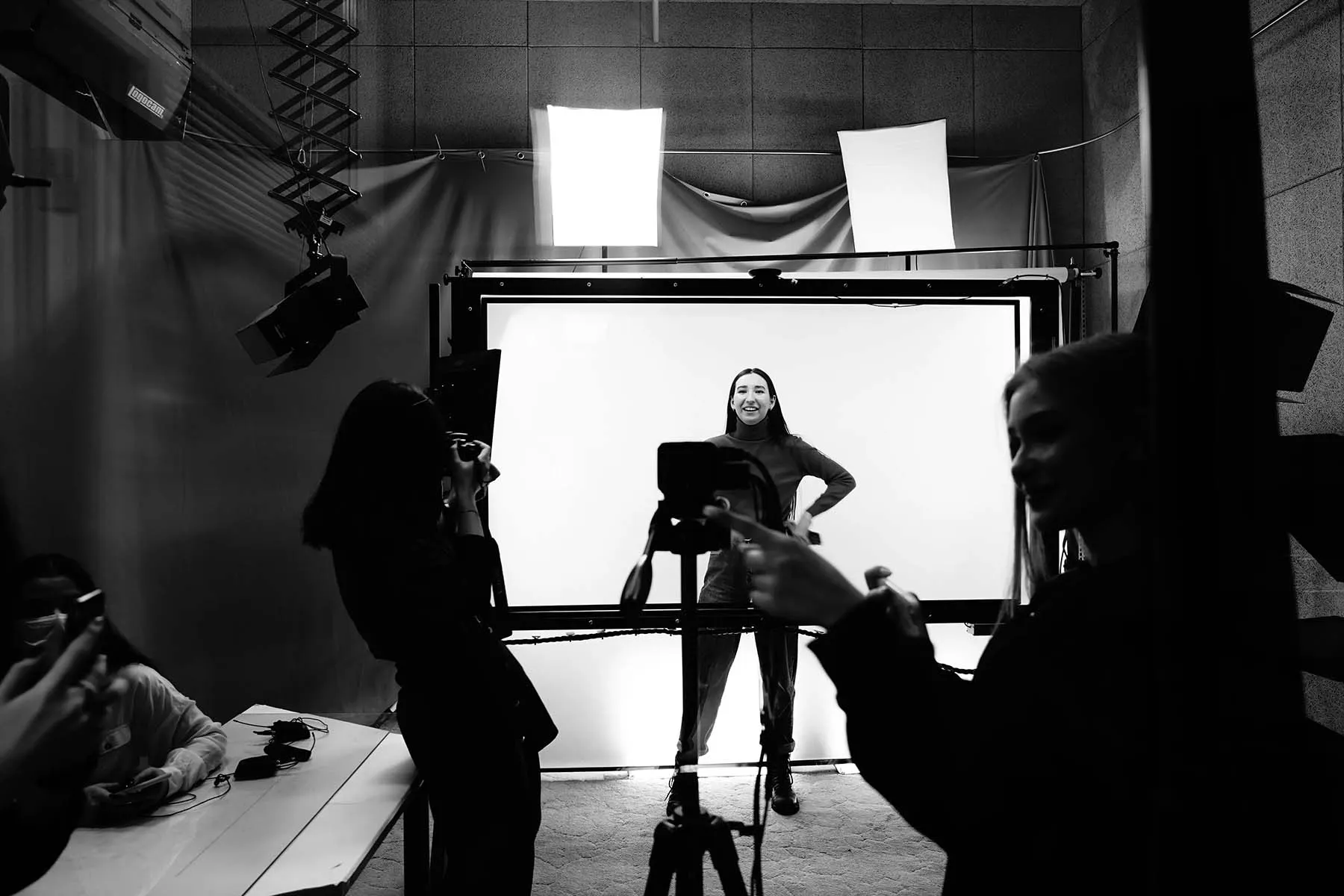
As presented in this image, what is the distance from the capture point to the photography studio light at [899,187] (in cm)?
402

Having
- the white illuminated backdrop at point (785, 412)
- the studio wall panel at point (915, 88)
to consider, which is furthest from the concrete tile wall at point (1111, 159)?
the white illuminated backdrop at point (785, 412)

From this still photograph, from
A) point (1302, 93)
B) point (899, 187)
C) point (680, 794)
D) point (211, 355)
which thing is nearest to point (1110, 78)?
point (899, 187)

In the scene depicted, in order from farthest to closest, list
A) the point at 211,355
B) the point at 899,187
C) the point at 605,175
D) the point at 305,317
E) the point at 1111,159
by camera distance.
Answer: the point at 1111,159 < the point at 899,187 < the point at 605,175 < the point at 211,355 < the point at 305,317

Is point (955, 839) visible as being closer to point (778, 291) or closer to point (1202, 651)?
point (1202, 651)

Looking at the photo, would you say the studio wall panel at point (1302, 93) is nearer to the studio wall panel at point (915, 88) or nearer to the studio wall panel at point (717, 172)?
the studio wall panel at point (915, 88)

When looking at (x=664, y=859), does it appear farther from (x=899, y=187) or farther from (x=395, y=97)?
(x=395, y=97)

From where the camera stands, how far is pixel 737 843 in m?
2.66

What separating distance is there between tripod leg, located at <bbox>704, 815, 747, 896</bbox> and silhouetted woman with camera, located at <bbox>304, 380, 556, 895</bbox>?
0.55 m

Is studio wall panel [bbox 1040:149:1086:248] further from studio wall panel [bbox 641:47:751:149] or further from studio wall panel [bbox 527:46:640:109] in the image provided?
studio wall panel [bbox 527:46:640:109]

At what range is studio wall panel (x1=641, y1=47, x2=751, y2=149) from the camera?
454 cm

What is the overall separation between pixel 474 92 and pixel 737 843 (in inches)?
153

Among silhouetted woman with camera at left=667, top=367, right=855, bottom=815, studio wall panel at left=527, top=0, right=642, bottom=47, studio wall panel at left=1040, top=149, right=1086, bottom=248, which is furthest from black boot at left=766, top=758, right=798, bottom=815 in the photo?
studio wall panel at left=527, top=0, right=642, bottom=47

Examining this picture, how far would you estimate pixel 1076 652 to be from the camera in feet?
2.39

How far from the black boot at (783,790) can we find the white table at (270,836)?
1.29 metres
